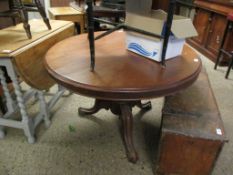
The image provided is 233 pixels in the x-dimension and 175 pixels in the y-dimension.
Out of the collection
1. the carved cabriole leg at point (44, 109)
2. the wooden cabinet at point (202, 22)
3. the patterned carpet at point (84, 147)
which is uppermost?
the wooden cabinet at point (202, 22)

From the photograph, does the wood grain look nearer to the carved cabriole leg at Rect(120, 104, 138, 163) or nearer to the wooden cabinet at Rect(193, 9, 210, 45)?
the carved cabriole leg at Rect(120, 104, 138, 163)

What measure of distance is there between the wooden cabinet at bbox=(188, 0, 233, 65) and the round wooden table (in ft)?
6.68

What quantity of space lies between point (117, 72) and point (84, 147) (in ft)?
2.75

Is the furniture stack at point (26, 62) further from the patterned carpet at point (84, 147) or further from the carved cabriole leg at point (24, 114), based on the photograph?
the patterned carpet at point (84, 147)

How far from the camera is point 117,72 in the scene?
88 centimetres

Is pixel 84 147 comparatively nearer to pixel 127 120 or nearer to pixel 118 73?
pixel 127 120

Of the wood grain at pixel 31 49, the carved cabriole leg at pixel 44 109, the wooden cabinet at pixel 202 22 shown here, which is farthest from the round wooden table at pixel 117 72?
the wooden cabinet at pixel 202 22

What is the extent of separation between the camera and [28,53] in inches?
49.1

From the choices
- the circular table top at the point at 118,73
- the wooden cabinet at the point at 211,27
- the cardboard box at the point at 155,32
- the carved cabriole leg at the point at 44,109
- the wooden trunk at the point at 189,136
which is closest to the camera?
the circular table top at the point at 118,73

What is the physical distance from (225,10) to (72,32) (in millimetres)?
2214

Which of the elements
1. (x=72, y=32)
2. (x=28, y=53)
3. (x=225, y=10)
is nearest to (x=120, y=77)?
(x=28, y=53)

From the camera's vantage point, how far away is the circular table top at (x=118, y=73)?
2.57ft

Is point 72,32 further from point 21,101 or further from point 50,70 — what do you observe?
point 50,70

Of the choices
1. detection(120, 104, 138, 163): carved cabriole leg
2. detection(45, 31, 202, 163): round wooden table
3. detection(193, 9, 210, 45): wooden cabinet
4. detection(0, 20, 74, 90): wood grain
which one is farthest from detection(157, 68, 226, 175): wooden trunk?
detection(193, 9, 210, 45): wooden cabinet
